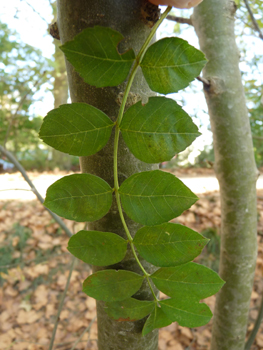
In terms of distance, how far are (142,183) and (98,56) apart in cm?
19

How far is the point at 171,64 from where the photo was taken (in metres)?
0.36

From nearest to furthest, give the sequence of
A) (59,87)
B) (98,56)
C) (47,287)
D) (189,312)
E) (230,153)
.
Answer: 1. (98,56)
2. (189,312)
3. (230,153)
4. (47,287)
5. (59,87)

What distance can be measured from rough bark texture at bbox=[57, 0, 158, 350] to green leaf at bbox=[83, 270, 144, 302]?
52mm

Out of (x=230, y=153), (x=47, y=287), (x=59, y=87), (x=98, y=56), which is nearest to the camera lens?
(x=98, y=56)

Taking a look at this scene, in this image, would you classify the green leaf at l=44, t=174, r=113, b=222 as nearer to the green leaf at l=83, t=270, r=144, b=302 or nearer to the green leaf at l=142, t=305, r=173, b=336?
the green leaf at l=83, t=270, r=144, b=302

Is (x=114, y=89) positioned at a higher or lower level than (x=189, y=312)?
higher

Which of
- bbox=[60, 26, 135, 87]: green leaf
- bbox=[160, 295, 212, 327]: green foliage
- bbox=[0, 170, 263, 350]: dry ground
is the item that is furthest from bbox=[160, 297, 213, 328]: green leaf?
bbox=[0, 170, 263, 350]: dry ground

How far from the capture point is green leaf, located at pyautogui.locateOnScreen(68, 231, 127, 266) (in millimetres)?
422

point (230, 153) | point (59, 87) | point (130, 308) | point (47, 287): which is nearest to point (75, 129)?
point (130, 308)

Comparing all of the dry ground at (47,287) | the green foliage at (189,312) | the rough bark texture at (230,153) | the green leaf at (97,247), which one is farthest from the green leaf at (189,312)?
the dry ground at (47,287)

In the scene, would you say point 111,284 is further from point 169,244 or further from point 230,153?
point 230,153

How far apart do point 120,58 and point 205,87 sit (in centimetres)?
62

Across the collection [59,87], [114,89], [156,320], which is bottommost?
[156,320]

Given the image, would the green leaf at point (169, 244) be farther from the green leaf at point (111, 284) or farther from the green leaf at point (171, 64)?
the green leaf at point (171, 64)
